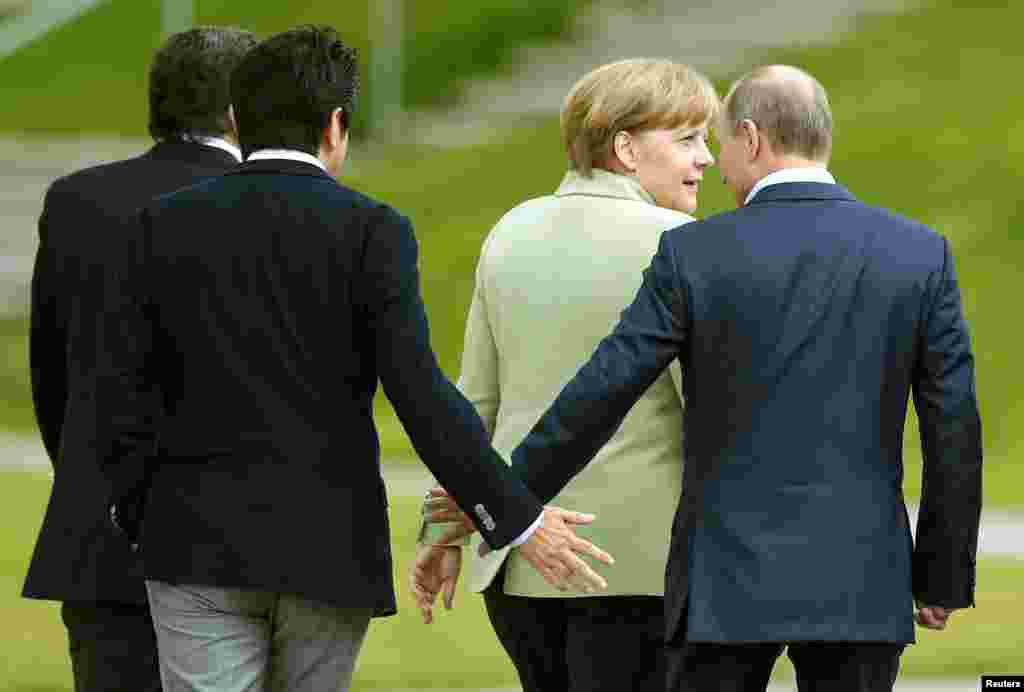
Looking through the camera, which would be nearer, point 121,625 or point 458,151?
point 121,625

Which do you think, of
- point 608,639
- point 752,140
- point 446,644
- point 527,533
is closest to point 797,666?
point 608,639

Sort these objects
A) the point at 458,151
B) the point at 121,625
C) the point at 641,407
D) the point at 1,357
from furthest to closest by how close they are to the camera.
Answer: the point at 458,151
the point at 1,357
the point at 121,625
the point at 641,407

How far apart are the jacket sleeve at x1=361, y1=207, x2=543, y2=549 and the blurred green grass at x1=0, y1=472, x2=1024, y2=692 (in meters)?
3.21

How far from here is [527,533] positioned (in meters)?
4.32

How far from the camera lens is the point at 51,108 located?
19.1 m

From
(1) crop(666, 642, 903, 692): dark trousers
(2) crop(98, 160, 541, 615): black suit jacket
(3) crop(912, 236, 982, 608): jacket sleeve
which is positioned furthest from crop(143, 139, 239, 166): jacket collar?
(3) crop(912, 236, 982, 608): jacket sleeve

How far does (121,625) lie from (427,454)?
0.98 meters

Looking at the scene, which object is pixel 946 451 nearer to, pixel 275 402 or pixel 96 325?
→ pixel 275 402

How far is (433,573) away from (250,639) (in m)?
0.78

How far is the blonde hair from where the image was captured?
4.63 meters

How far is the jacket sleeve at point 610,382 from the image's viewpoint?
420 centimetres

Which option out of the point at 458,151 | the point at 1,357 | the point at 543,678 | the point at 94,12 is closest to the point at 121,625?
the point at 543,678

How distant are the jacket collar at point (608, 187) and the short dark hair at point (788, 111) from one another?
16.3 inches

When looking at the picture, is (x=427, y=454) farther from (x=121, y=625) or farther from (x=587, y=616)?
(x=121, y=625)
